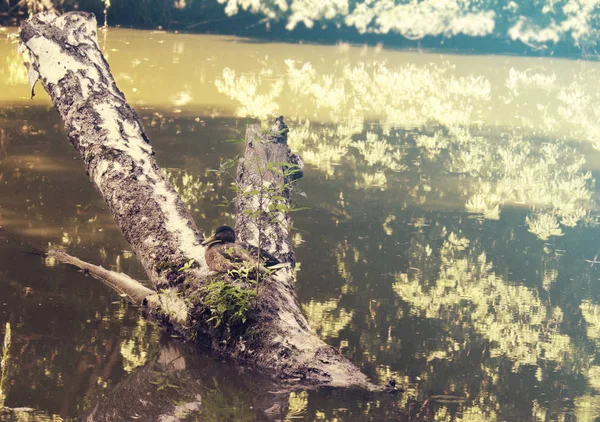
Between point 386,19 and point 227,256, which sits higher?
point 227,256

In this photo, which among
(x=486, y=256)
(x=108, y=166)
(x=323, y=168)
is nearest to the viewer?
(x=108, y=166)

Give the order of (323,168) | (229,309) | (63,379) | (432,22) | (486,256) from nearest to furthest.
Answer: (63,379), (229,309), (486,256), (323,168), (432,22)

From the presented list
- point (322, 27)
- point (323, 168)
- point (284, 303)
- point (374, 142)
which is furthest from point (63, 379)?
Result: point (322, 27)

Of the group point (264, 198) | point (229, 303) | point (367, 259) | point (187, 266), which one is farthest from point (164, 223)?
point (367, 259)

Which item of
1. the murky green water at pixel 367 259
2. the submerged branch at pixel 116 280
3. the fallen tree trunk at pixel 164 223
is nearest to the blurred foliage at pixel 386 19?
the murky green water at pixel 367 259

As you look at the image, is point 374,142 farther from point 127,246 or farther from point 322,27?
point 322,27

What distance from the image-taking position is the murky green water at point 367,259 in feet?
14.9

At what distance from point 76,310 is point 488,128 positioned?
901cm

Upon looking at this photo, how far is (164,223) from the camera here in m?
5.71

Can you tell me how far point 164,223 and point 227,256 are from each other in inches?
28.3

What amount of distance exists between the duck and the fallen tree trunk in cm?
7

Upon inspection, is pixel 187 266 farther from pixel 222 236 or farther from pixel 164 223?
pixel 164 223

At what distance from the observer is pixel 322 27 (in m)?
28.4

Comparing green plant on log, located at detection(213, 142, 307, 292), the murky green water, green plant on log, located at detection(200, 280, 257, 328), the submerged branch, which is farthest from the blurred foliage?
green plant on log, located at detection(200, 280, 257, 328)
